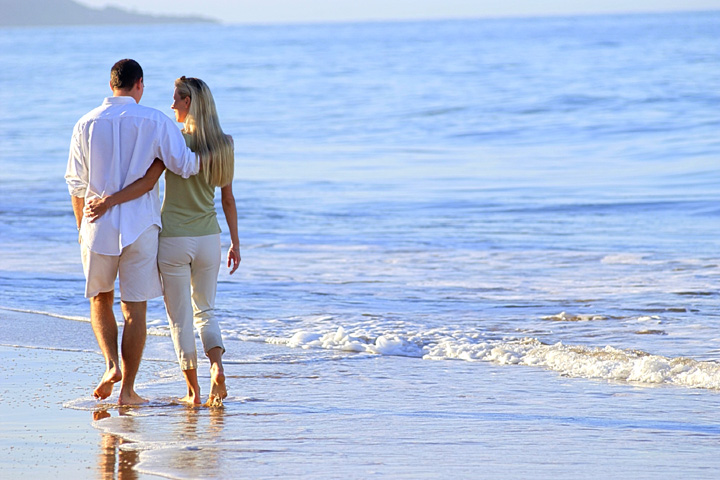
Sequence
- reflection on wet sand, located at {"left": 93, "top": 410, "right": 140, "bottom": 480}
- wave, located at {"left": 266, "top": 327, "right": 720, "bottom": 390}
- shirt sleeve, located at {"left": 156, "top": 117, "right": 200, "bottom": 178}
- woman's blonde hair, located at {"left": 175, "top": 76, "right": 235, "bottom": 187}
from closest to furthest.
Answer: reflection on wet sand, located at {"left": 93, "top": 410, "right": 140, "bottom": 480} < shirt sleeve, located at {"left": 156, "top": 117, "right": 200, "bottom": 178} < woman's blonde hair, located at {"left": 175, "top": 76, "right": 235, "bottom": 187} < wave, located at {"left": 266, "top": 327, "right": 720, "bottom": 390}

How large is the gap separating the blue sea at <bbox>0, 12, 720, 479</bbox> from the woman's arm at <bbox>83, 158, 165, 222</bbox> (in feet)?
3.14

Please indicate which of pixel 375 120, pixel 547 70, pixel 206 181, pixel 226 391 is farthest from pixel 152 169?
pixel 547 70

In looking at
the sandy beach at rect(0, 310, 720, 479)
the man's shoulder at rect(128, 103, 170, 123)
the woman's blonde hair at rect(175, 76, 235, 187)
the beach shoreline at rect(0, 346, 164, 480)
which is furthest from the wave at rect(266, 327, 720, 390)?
the man's shoulder at rect(128, 103, 170, 123)

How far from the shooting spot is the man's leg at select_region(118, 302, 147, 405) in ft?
15.8

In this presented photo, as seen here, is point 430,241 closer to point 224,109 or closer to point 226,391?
point 226,391

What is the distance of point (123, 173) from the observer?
459cm

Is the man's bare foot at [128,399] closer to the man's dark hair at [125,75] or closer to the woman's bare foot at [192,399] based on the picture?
the woman's bare foot at [192,399]

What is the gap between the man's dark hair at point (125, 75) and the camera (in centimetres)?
462

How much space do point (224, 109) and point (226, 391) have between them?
3040cm

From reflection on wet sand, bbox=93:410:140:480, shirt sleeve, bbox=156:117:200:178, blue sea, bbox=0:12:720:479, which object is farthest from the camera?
shirt sleeve, bbox=156:117:200:178

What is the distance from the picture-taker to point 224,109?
3472cm

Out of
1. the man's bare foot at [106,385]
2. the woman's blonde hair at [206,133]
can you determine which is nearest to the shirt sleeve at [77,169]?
the woman's blonde hair at [206,133]

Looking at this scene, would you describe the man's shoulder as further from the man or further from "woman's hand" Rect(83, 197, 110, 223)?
"woman's hand" Rect(83, 197, 110, 223)

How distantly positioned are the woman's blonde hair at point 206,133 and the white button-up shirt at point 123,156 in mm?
74
